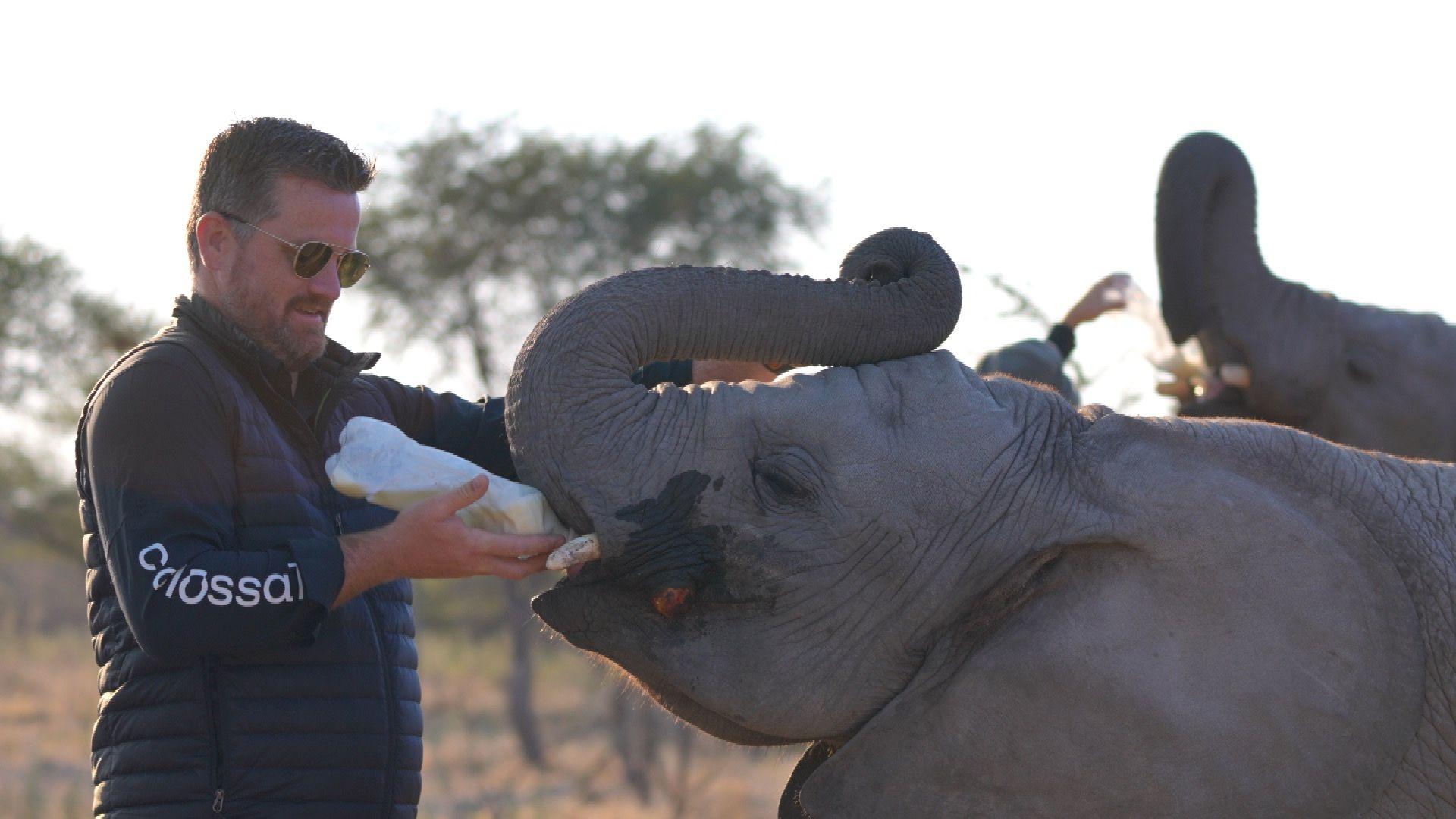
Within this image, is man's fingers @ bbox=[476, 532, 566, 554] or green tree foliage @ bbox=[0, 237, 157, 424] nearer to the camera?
man's fingers @ bbox=[476, 532, 566, 554]

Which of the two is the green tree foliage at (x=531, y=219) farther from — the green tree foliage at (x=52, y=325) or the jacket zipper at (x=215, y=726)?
the jacket zipper at (x=215, y=726)

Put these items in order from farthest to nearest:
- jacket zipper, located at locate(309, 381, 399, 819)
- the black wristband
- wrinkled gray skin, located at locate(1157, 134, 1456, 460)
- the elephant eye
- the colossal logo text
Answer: the black wristband, wrinkled gray skin, located at locate(1157, 134, 1456, 460), jacket zipper, located at locate(309, 381, 399, 819), the colossal logo text, the elephant eye

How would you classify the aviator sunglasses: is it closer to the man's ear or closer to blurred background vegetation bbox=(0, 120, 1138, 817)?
the man's ear

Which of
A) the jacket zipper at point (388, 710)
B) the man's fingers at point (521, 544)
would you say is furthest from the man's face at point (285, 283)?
the man's fingers at point (521, 544)

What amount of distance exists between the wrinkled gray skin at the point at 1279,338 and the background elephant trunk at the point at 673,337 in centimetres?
339

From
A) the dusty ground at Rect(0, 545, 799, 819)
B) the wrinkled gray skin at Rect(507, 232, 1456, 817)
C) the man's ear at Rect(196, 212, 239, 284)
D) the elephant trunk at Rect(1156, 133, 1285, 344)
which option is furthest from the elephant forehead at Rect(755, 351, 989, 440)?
the elephant trunk at Rect(1156, 133, 1285, 344)

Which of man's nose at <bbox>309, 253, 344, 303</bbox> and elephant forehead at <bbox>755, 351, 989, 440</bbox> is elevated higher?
man's nose at <bbox>309, 253, 344, 303</bbox>

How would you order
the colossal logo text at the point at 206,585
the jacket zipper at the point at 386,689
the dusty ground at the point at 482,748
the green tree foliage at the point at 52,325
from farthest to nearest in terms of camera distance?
the green tree foliage at the point at 52,325 → the dusty ground at the point at 482,748 → the jacket zipper at the point at 386,689 → the colossal logo text at the point at 206,585

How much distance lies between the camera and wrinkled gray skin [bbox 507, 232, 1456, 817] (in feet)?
9.57

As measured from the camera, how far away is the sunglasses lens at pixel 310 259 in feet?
12.1

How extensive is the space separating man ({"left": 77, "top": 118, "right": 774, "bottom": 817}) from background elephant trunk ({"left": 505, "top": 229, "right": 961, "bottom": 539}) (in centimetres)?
19

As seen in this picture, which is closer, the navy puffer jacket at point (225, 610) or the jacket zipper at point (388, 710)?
the navy puffer jacket at point (225, 610)

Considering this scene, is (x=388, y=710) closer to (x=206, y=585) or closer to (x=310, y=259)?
(x=206, y=585)

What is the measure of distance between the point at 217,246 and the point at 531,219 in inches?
710
